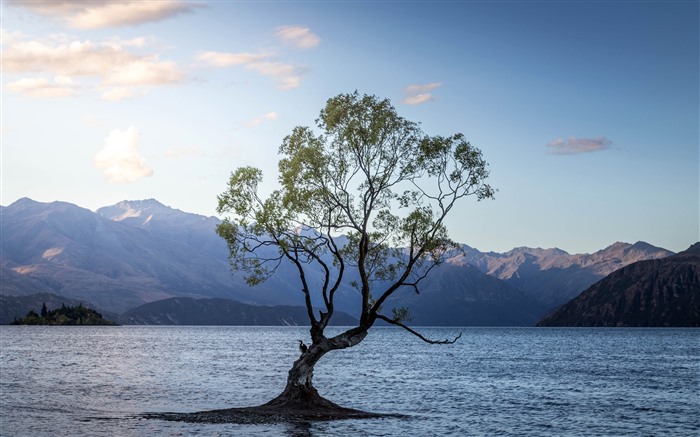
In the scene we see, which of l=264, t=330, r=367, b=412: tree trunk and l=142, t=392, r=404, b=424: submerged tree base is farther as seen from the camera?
l=264, t=330, r=367, b=412: tree trunk

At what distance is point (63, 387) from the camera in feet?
325

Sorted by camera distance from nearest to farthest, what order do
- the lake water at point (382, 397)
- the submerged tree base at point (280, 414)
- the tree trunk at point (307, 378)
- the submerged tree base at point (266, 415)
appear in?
the submerged tree base at point (266, 415), the submerged tree base at point (280, 414), the lake water at point (382, 397), the tree trunk at point (307, 378)

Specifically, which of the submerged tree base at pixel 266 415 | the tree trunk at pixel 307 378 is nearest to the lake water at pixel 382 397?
the submerged tree base at pixel 266 415

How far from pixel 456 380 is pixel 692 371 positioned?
51948 mm

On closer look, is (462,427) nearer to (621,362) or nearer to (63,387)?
(63,387)

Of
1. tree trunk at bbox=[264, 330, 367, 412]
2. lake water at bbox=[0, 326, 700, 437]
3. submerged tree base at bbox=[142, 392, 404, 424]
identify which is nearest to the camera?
submerged tree base at bbox=[142, 392, 404, 424]

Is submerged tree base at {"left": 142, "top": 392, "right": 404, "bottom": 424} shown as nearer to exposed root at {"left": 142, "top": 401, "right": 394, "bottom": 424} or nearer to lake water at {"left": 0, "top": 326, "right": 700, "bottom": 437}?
exposed root at {"left": 142, "top": 401, "right": 394, "bottom": 424}

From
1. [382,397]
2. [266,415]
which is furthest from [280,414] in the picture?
[382,397]

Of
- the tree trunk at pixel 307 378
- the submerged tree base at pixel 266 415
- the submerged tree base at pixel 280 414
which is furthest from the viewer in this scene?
the tree trunk at pixel 307 378

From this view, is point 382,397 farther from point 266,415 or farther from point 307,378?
point 266,415

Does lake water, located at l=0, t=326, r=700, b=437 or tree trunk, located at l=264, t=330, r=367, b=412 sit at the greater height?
tree trunk, located at l=264, t=330, r=367, b=412

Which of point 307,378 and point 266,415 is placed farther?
point 307,378

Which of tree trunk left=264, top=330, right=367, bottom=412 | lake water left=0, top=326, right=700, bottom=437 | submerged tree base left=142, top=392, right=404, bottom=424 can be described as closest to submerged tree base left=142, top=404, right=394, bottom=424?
submerged tree base left=142, top=392, right=404, bottom=424

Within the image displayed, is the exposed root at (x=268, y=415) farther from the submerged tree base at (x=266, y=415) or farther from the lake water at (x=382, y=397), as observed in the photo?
the lake water at (x=382, y=397)
